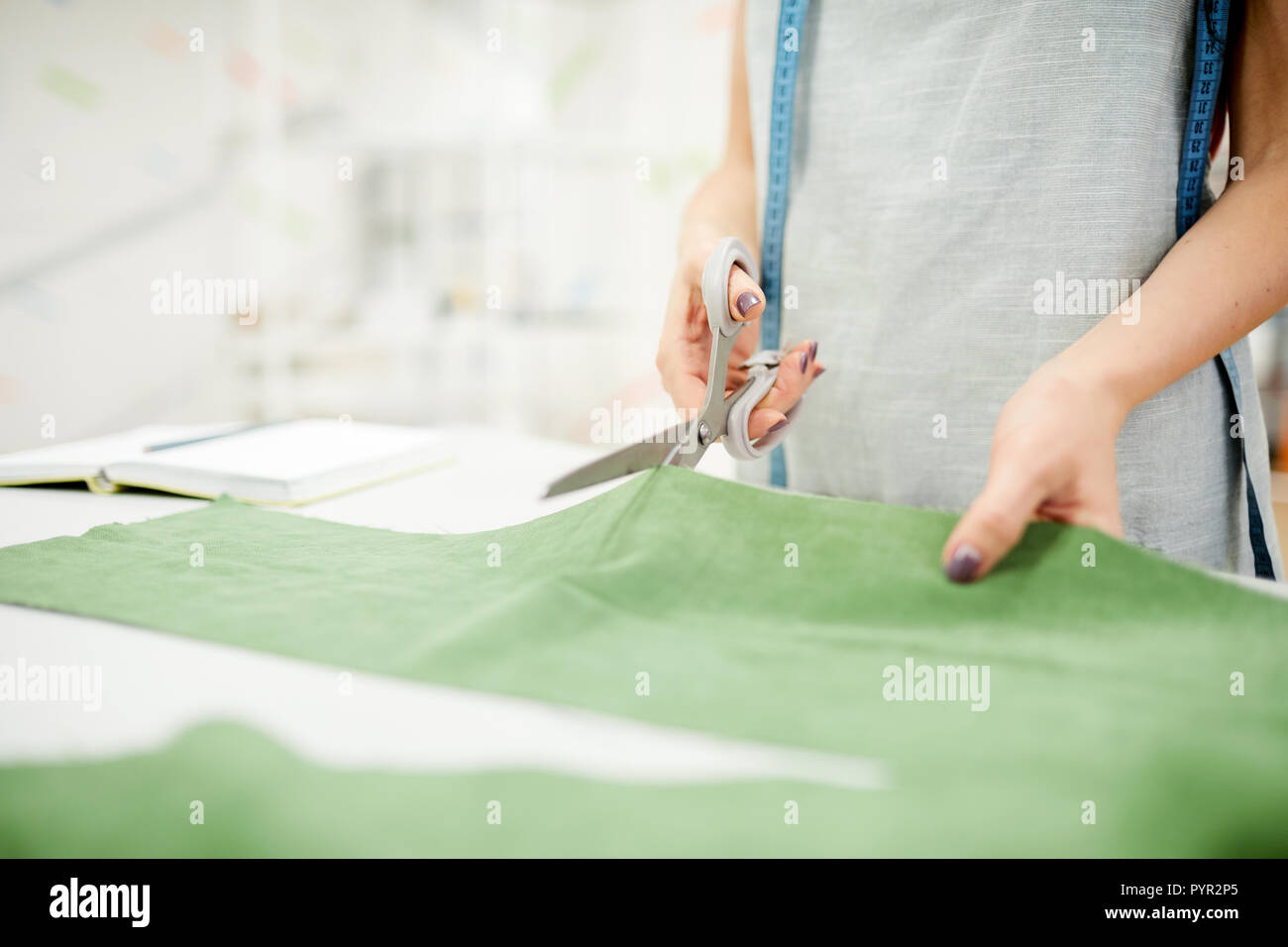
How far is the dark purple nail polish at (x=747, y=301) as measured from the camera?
0.71 m

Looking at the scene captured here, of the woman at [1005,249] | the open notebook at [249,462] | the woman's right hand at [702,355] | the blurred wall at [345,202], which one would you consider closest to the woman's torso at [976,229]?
the woman at [1005,249]

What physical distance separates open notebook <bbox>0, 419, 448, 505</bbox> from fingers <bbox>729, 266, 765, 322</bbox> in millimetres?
467

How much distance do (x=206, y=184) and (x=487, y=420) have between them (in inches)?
41.4

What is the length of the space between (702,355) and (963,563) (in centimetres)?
39

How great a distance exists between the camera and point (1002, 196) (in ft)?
2.63

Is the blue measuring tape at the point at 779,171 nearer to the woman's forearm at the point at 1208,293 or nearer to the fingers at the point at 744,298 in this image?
the fingers at the point at 744,298

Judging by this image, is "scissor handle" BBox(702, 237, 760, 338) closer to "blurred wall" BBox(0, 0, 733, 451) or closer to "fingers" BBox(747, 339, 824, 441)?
"fingers" BBox(747, 339, 824, 441)

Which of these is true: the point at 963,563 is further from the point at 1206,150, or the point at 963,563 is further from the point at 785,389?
the point at 1206,150

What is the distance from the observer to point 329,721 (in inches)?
16.9

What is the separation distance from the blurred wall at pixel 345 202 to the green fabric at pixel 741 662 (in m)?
1.52

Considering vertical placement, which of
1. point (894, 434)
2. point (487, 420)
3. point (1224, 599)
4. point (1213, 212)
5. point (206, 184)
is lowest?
point (1224, 599)
